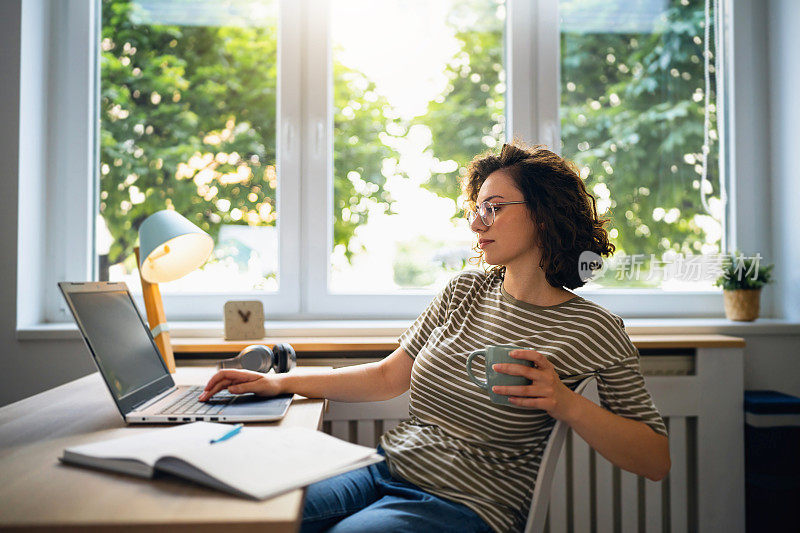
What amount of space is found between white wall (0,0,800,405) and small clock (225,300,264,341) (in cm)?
47

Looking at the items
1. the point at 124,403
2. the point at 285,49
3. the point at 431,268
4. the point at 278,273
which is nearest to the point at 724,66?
the point at 431,268

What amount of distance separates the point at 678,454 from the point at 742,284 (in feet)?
2.04

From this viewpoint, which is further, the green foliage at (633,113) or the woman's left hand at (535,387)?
the green foliage at (633,113)

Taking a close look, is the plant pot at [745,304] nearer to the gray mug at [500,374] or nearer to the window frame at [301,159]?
the window frame at [301,159]

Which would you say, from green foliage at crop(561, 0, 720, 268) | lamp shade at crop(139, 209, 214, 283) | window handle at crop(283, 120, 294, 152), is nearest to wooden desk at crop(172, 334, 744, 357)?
lamp shade at crop(139, 209, 214, 283)

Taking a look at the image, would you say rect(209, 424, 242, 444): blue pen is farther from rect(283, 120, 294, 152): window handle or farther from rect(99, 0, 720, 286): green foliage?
rect(283, 120, 294, 152): window handle

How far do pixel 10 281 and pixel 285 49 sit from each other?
1196 mm

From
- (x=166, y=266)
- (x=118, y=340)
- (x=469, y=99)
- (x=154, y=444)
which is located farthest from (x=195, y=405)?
(x=469, y=99)

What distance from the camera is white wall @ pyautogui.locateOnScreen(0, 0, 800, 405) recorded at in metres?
1.77

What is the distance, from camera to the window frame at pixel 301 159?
6.45ft

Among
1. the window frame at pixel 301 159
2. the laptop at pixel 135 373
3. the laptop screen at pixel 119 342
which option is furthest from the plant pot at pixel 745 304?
the laptop screen at pixel 119 342

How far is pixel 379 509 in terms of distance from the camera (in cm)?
99

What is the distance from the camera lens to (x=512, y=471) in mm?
1088

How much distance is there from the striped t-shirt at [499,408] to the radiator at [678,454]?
0.60 metres
